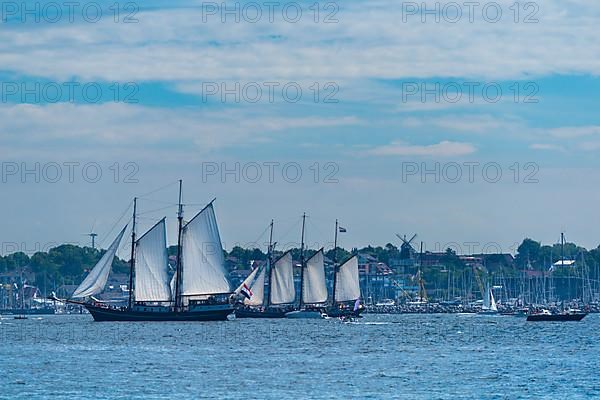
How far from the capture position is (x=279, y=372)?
6688cm

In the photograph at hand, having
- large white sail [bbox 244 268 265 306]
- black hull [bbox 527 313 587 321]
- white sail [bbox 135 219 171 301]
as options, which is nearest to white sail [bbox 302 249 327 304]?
large white sail [bbox 244 268 265 306]

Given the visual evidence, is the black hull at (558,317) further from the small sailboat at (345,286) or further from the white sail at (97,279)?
the white sail at (97,279)

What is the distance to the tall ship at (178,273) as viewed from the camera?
132 meters

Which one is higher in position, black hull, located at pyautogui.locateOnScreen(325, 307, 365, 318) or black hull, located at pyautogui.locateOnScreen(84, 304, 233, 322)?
black hull, located at pyautogui.locateOnScreen(325, 307, 365, 318)

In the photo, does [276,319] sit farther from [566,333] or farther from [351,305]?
[566,333]

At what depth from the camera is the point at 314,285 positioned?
6634 inches

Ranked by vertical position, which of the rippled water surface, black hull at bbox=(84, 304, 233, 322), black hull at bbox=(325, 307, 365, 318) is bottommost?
the rippled water surface

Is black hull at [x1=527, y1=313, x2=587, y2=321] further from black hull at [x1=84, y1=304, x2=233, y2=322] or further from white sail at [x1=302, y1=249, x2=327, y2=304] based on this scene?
black hull at [x1=84, y1=304, x2=233, y2=322]

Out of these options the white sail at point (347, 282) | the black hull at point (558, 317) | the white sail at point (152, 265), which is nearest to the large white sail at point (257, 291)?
the white sail at point (347, 282)

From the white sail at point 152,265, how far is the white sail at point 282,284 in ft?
111

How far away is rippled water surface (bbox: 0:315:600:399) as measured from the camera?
2264 inches

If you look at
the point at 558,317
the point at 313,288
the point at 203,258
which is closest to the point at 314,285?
the point at 313,288

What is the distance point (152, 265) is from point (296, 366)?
208 ft

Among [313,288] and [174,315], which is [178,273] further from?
[313,288]
